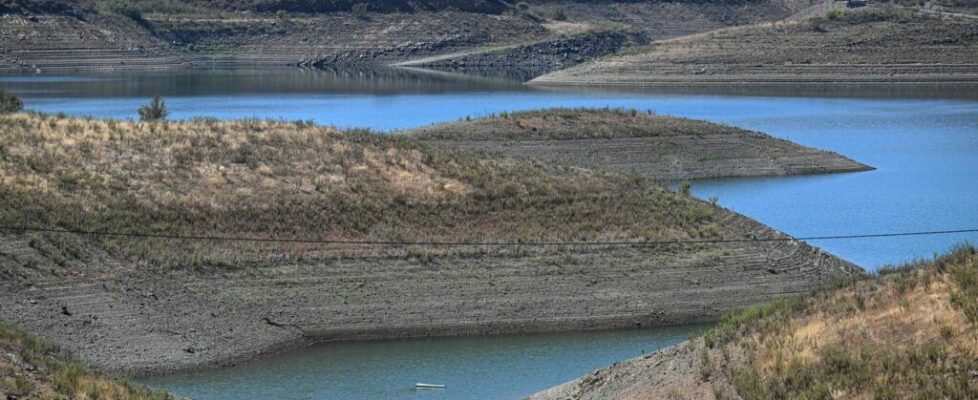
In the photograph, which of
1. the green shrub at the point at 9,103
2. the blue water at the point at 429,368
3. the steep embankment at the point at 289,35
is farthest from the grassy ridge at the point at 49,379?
the steep embankment at the point at 289,35

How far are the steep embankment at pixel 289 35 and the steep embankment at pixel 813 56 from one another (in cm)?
1449

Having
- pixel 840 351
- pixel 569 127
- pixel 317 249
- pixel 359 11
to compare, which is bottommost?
pixel 359 11

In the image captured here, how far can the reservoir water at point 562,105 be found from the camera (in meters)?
24.0

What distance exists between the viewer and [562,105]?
253ft

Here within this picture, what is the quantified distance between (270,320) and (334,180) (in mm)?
7624

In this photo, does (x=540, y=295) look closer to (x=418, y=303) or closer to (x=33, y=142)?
(x=418, y=303)

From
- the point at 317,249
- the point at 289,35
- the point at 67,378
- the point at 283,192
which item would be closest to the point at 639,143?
the point at 283,192

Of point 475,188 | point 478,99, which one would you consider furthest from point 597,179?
point 478,99

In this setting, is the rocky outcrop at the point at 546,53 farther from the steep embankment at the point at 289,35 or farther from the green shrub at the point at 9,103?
the green shrub at the point at 9,103

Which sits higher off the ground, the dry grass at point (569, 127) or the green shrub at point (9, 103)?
the green shrub at point (9, 103)

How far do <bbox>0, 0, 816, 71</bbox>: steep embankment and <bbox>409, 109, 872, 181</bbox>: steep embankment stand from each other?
6561 centimetres

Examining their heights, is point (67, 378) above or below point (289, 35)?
above

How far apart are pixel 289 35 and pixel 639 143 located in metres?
85.2

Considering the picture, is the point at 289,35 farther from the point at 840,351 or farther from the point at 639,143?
the point at 840,351
